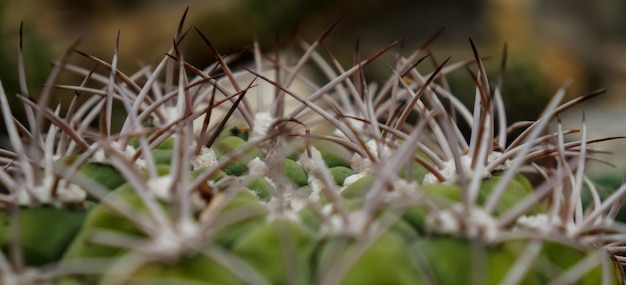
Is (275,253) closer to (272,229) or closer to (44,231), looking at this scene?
(272,229)

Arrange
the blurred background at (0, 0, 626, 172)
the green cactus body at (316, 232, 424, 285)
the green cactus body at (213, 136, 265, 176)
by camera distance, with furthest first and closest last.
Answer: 1. the blurred background at (0, 0, 626, 172)
2. the green cactus body at (213, 136, 265, 176)
3. the green cactus body at (316, 232, 424, 285)

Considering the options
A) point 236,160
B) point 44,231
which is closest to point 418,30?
point 236,160

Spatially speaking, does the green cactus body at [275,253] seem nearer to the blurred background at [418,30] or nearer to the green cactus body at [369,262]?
the green cactus body at [369,262]

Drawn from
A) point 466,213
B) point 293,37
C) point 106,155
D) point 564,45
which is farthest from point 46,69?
point 564,45

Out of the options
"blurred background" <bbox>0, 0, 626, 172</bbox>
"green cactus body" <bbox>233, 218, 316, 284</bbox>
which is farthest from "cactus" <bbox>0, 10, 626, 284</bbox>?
"blurred background" <bbox>0, 0, 626, 172</bbox>

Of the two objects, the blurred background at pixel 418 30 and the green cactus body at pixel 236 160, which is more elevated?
the green cactus body at pixel 236 160

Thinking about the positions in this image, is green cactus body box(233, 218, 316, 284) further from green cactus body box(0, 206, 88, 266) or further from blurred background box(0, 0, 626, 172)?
blurred background box(0, 0, 626, 172)

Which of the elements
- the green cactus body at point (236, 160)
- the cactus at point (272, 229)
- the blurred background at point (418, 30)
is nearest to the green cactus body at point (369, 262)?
the cactus at point (272, 229)

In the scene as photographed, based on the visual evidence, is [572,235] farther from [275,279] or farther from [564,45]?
[564,45]
